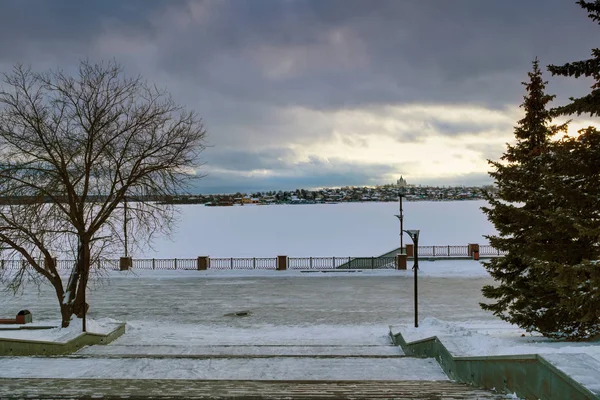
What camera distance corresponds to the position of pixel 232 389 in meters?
5.65

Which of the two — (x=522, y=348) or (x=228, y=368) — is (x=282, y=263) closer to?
(x=228, y=368)

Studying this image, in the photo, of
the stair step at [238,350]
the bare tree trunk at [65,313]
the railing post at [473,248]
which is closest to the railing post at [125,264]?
the bare tree trunk at [65,313]

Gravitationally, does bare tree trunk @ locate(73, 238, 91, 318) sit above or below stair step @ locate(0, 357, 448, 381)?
above

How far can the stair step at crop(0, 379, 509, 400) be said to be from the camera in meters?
5.26

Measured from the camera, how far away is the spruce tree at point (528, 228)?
10133 mm

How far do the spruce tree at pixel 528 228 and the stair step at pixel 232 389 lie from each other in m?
4.64

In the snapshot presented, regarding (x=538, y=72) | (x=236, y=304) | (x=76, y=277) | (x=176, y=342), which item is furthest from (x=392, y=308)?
(x=76, y=277)

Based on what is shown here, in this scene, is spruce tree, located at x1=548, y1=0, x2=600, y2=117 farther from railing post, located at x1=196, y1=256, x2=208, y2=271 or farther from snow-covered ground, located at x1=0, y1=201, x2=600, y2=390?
railing post, located at x1=196, y1=256, x2=208, y2=271

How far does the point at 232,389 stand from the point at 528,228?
30.7ft

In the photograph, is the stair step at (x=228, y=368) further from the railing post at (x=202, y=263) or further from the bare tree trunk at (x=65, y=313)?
the railing post at (x=202, y=263)

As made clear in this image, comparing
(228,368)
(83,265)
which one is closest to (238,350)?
(228,368)

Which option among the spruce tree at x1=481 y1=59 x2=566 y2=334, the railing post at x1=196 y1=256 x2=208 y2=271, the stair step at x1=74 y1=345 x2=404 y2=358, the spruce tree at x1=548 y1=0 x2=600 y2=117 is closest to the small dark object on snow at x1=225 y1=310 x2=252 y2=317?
the stair step at x1=74 y1=345 x2=404 y2=358

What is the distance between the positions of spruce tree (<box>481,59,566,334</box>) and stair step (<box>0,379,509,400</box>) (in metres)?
4.64

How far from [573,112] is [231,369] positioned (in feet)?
26.8
